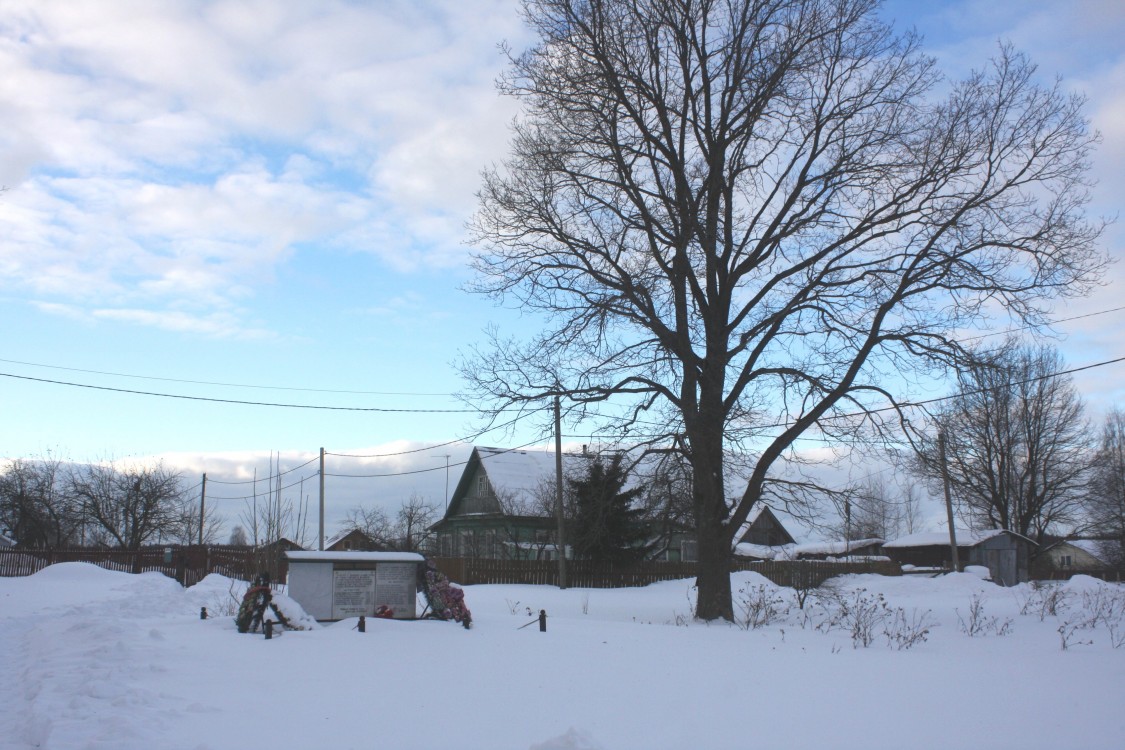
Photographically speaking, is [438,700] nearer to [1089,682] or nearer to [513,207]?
[1089,682]

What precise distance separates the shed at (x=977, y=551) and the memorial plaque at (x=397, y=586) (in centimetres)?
3544

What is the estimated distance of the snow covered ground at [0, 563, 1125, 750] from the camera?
22.7 feet

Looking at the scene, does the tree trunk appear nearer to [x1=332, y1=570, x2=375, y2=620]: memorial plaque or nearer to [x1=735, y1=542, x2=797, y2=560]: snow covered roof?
[x1=332, y1=570, x2=375, y2=620]: memorial plaque

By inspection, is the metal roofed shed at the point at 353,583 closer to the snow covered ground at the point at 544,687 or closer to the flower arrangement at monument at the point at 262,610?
the snow covered ground at the point at 544,687

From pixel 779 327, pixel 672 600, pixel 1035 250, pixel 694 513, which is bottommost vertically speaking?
pixel 672 600

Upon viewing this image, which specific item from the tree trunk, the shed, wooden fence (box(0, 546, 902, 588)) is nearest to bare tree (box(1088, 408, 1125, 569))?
the shed

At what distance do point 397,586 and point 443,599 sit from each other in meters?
0.94

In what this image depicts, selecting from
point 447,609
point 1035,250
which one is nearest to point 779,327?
point 1035,250

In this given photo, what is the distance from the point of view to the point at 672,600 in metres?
24.2

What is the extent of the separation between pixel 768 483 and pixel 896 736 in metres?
10.2

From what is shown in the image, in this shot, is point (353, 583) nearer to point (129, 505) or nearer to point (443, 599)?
point (443, 599)

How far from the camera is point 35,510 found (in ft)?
163

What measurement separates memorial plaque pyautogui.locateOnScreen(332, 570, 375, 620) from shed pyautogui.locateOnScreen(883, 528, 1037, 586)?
36.1 meters

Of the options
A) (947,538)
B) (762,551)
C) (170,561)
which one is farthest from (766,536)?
(170,561)
